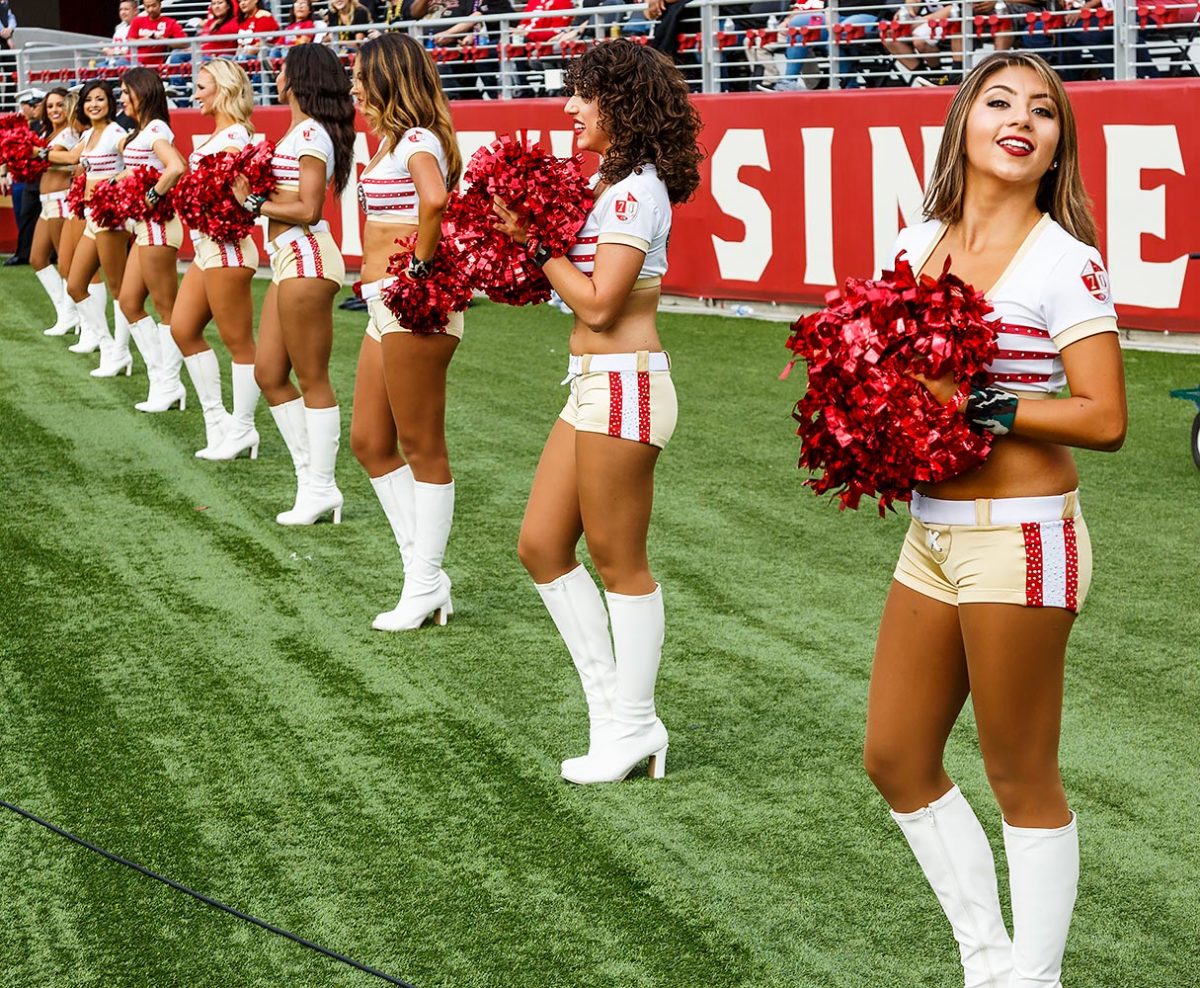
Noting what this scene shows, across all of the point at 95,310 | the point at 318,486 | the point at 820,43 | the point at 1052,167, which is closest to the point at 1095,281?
the point at 1052,167

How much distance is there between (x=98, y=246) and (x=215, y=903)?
7117 mm

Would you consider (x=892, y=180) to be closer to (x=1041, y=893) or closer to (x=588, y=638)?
(x=588, y=638)

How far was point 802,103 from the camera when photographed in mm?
12141

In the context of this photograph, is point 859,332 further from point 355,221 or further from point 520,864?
point 355,221

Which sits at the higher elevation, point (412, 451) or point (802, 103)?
point (802, 103)

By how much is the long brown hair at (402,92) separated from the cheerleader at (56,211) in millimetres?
7408

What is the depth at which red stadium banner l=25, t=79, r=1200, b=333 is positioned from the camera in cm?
1010

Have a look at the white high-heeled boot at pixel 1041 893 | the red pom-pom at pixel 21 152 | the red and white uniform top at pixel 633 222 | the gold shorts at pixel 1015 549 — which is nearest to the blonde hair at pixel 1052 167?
the gold shorts at pixel 1015 549

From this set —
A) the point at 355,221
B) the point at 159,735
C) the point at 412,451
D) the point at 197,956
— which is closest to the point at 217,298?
the point at 412,451

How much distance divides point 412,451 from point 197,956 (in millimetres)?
2379

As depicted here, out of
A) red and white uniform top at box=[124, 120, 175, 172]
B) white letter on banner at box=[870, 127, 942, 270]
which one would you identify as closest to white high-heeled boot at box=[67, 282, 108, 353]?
red and white uniform top at box=[124, 120, 175, 172]

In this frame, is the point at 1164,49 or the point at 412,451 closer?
the point at 412,451

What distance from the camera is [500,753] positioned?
4.57 metres

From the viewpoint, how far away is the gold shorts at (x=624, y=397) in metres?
4.00
